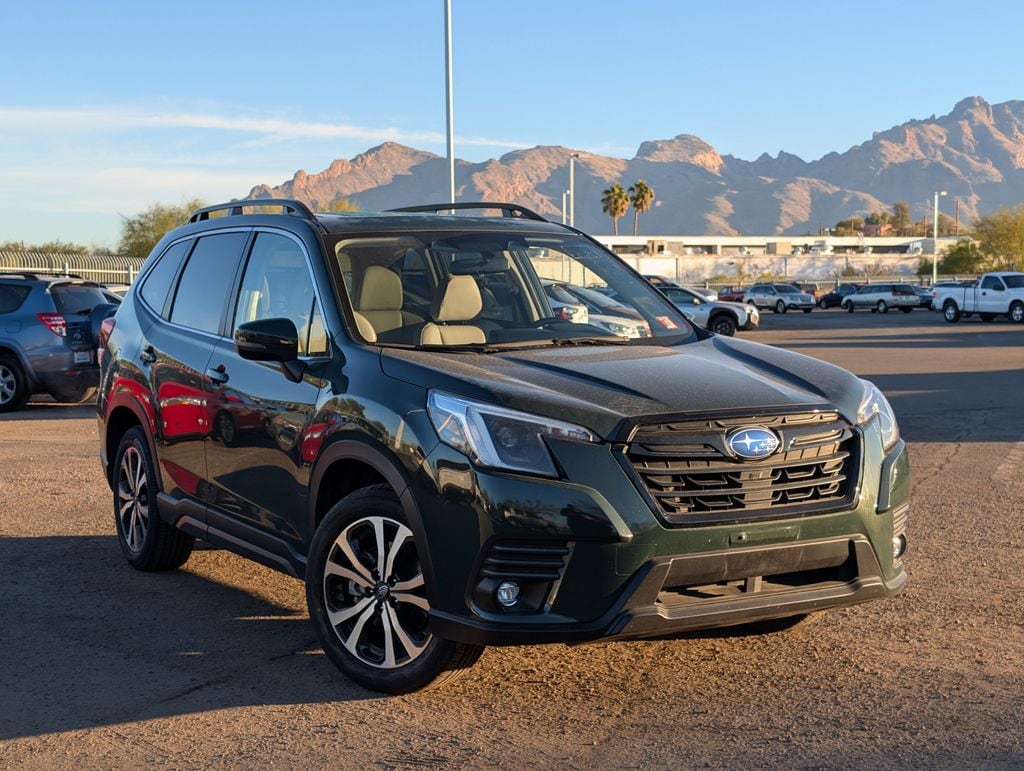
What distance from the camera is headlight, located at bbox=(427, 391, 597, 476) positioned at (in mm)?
4418

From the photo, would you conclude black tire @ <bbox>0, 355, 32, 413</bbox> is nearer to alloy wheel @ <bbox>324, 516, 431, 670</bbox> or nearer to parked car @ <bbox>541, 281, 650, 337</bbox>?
parked car @ <bbox>541, 281, 650, 337</bbox>

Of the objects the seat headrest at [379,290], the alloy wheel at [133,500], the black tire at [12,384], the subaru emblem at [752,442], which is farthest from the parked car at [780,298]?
the subaru emblem at [752,442]

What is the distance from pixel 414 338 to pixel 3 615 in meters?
2.55

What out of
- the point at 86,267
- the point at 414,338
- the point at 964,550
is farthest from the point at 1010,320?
the point at 414,338

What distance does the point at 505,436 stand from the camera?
14.7ft

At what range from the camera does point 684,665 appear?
17.3 feet

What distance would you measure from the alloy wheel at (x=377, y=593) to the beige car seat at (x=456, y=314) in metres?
0.96

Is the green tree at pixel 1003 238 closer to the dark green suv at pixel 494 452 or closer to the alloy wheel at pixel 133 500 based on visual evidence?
the alloy wheel at pixel 133 500

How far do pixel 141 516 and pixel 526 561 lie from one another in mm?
3523

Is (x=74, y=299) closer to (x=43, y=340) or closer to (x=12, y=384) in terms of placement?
(x=43, y=340)

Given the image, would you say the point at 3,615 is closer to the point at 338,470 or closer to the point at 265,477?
the point at 265,477

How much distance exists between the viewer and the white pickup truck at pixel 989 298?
45.7 metres

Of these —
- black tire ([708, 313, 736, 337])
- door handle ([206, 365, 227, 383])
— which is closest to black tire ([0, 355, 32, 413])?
door handle ([206, 365, 227, 383])

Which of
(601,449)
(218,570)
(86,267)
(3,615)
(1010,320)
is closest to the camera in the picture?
(601,449)
